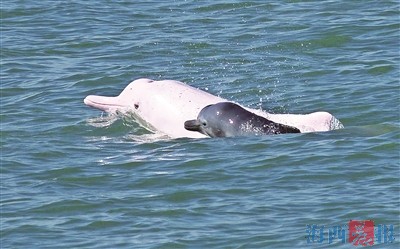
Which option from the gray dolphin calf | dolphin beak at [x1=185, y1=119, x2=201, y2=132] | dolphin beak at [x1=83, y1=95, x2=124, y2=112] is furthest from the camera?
dolphin beak at [x1=83, y1=95, x2=124, y2=112]

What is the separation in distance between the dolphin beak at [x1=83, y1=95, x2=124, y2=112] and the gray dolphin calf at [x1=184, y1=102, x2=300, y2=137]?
1.86m

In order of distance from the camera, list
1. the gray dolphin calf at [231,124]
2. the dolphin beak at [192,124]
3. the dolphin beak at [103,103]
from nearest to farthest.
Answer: the gray dolphin calf at [231,124]
the dolphin beak at [192,124]
the dolphin beak at [103,103]

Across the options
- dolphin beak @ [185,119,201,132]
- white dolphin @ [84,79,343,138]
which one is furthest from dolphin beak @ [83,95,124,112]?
dolphin beak @ [185,119,201,132]

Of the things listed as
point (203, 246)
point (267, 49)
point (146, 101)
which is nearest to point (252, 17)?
point (267, 49)

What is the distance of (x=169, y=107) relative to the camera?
1714cm

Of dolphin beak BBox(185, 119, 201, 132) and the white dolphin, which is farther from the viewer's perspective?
dolphin beak BBox(185, 119, 201, 132)

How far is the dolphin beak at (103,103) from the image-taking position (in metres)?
17.8

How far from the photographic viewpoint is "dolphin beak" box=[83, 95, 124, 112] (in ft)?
58.5

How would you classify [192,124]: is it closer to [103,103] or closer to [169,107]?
[169,107]

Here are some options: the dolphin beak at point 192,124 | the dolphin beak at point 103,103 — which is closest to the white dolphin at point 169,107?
the dolphin beak at point 103,103

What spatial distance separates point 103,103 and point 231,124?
97.0 inches

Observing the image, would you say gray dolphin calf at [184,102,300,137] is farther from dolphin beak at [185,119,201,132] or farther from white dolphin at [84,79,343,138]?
white dolphin at [84,79,343,138]

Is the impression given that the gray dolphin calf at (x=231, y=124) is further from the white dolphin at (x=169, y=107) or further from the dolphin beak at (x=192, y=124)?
the white dolphin at (x=169, y=107)

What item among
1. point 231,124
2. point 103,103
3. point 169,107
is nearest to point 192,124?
point 231,124
